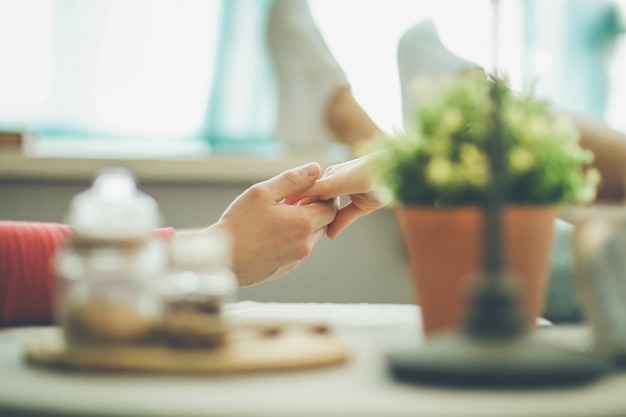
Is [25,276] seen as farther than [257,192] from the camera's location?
No

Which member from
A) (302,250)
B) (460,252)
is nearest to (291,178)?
(302,250)

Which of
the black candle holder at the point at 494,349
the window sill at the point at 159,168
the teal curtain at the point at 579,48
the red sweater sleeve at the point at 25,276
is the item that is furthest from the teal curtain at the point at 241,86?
the black candle holder at the point at 494,349

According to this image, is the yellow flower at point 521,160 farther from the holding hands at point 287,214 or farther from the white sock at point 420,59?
the white sock at point 420,59

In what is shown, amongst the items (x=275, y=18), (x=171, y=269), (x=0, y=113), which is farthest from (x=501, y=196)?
(x=0, y=113)

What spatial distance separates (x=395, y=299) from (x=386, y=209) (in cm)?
24

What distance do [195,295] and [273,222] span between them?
2.07 ft

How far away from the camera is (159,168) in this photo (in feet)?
A: 7.47

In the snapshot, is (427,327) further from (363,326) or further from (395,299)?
(395,299)

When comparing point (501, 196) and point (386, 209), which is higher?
point (386, 209)

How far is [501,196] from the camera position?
60 centimetres

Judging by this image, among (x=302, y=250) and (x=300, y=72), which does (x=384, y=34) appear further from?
(x=302, y=250)

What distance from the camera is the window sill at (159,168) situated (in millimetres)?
2270

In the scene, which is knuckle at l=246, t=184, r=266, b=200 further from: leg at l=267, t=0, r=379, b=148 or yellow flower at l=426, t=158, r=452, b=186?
leg at l=267, t=0, r=379, b=148

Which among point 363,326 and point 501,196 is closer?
point 501,196
